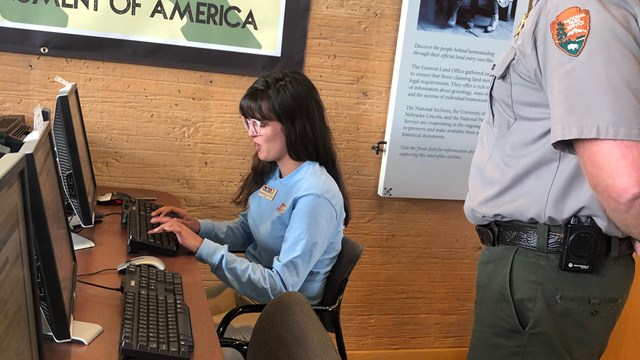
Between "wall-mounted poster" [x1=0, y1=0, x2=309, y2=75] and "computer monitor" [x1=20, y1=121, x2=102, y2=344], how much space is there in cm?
115

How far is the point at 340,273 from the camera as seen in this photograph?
1.88 meters

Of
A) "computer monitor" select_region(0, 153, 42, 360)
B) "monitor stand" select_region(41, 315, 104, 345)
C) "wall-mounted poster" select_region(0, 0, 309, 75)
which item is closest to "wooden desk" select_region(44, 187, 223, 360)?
"monitor stand" select_region(41, 315, 104, 345)

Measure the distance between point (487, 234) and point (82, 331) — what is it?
956 millimetres

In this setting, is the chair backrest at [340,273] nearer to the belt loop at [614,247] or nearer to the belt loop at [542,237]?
the belt loop at [542,237]

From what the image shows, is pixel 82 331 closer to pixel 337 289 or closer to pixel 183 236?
pixel 183 236

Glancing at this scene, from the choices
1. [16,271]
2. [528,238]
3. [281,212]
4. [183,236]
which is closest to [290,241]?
[281,212]

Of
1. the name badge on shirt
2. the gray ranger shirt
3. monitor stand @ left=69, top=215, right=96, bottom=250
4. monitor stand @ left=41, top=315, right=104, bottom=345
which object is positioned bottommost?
monitor stand @ left=69, top=215, right=96, bottom=250

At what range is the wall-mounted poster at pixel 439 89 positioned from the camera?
2.53m

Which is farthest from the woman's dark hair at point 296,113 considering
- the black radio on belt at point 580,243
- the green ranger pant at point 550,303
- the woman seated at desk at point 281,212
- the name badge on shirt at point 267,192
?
the black radio on belt at point 580,243

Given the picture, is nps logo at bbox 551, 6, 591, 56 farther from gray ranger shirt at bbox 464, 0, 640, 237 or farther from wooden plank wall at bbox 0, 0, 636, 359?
wooden plank wall at bbox 0, 0, 636, 359

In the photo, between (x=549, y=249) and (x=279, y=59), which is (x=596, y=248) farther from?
(x=279, y=59)

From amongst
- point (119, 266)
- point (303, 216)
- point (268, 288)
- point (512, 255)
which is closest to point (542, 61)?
point (512, 255)

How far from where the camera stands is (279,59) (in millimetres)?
2447

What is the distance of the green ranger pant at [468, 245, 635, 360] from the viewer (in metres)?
1.44
